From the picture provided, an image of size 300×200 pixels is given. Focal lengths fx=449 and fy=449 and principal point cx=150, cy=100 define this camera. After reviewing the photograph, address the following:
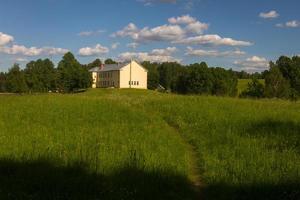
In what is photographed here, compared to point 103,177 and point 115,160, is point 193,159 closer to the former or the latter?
point 115,160

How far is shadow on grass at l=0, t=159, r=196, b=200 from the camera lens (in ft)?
37.1

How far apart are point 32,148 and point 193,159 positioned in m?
5.69

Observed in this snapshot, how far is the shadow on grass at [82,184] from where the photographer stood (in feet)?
37.1

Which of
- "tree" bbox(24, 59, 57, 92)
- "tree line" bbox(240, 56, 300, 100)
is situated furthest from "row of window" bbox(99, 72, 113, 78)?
"tree line" bbox(240, 56, 300, 100)

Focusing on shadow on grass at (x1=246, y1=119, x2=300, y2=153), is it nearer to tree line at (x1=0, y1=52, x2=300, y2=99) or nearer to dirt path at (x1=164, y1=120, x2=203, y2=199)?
dirt path at (x1=164, y1=120, x2=203, y2=199)

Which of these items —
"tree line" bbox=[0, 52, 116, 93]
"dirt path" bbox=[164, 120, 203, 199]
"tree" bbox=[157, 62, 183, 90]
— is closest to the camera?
"dirt path" bbox=[164, 120, 203, 199]

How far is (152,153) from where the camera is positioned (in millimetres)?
15391

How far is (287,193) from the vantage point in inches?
459

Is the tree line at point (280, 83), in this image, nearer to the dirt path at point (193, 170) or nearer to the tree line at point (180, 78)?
the tree line at point (180, 78)

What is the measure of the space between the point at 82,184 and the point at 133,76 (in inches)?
4794

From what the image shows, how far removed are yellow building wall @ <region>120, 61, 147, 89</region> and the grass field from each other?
106065mm

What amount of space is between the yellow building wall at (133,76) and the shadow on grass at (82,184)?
118m

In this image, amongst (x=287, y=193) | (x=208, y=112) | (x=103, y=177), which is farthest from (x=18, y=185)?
(x=208, y=112)

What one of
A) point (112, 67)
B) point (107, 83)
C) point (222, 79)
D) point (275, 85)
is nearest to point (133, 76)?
point (112, 67)
